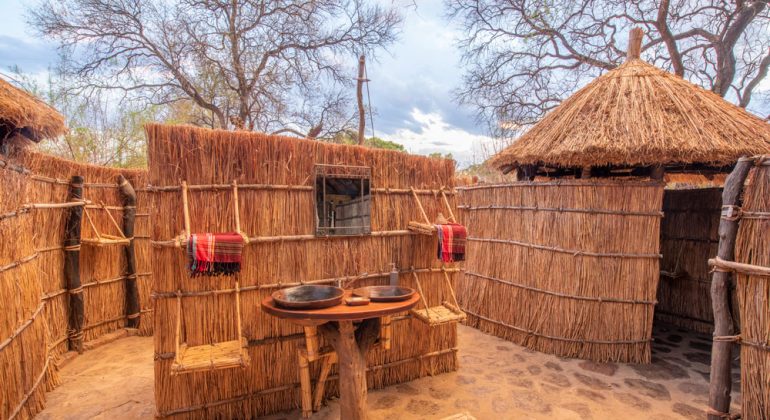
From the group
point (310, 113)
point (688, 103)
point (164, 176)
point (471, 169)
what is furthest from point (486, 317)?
point (471, 169)

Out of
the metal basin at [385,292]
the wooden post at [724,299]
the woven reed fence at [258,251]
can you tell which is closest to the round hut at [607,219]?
the wooden post at [724,299]

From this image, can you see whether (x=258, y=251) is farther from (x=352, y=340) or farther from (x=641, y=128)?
(x=641, y=128)

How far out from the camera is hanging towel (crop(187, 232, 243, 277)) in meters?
2.35

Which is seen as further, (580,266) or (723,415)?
(580,266)

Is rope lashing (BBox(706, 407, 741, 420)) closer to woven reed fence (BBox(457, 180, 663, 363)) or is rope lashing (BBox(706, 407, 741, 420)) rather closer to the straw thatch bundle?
the straw thatch bundle

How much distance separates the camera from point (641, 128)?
152 inches

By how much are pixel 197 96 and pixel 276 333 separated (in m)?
7.28

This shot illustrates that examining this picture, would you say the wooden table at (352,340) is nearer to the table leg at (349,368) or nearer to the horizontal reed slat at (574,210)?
the table leg at (349,368)

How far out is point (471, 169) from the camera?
1426cm

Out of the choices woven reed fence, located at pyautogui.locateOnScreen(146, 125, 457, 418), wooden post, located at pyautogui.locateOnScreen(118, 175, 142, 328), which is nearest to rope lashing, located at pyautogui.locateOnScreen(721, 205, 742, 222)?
woven reed fence, located at pyautogui.locateOnScreen(146, 125, 457, 418)

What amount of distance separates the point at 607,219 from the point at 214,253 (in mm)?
3981

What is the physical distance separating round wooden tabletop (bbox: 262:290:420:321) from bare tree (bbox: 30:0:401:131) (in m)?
6.48

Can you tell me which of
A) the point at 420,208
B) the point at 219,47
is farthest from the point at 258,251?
the point at 219,47

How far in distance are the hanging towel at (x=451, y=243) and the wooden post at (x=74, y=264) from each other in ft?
13.3
